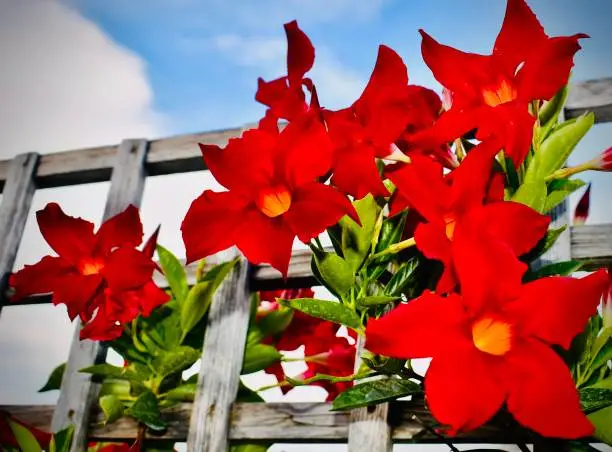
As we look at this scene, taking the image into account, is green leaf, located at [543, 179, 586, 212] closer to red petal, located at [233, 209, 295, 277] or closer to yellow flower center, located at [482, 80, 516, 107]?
yellow flower center, located at [482, 80, 516, 107]

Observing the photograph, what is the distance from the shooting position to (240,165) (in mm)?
601

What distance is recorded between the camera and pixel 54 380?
1482 mm

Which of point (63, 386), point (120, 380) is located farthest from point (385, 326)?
point (63, 386)

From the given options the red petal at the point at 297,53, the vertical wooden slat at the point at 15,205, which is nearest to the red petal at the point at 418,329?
the red petal at the point at 297,53

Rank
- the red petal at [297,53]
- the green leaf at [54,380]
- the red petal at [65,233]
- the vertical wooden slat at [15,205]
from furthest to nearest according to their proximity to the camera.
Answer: the vertical wooden slat at [15,205] → the green leaf at [54,380] → the red petal at [65,233] → the red petal at [297,53]

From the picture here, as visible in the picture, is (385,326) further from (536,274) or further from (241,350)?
(241,350)

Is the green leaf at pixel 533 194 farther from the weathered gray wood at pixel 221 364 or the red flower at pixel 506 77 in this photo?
the weathered gray wood at pixel 221 364

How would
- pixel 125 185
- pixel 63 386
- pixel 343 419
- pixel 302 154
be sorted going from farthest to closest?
pixel 125 185 → pixel 63 386 → pixel 343 419 → pixel 302 154

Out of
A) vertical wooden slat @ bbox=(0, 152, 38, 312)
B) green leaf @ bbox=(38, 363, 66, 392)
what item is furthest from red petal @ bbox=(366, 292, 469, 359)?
vertical wooden slat @ bbox=(0, 152, 38, 312)

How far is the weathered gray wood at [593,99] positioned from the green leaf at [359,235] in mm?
730

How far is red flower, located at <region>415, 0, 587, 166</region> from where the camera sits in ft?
1.96

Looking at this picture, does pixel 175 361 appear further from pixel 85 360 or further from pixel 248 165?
pixel 248 165

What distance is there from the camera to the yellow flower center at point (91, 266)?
39.4 inches

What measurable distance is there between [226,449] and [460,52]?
2.93 feet
